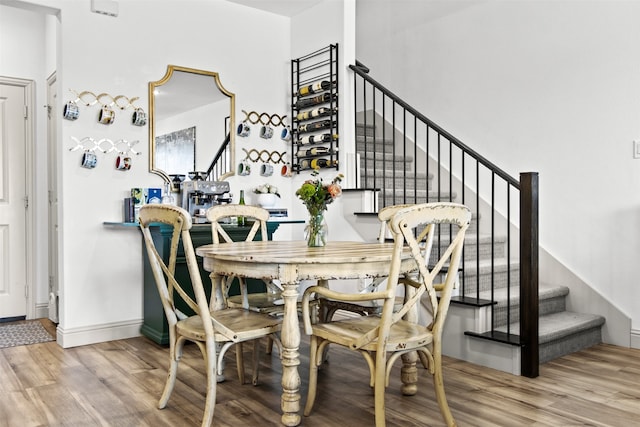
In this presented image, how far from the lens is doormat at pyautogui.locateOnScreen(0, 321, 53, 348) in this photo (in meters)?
3.90

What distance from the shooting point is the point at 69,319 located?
381 cm

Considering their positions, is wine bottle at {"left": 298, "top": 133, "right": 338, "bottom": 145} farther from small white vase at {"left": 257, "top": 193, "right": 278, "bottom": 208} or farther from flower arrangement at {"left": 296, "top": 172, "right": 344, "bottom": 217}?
flower arrangement at {"left": 296, "top": 172, "right": 344, "bottom": 217}

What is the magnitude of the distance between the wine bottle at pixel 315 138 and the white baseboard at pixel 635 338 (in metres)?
2.57

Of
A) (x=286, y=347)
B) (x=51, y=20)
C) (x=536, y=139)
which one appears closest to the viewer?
(x=286, y=347)

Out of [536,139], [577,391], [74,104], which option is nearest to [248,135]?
[74,104]

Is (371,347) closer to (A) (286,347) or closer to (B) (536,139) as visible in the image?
(A) (286,347)

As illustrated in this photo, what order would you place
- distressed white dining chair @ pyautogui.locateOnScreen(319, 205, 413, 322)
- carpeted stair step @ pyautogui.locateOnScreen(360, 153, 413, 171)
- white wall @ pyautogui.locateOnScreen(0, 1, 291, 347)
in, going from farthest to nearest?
carpeted stair step @ pyautogui.locateOnScreen(360, 153, 413, 171) < white wall @ pyautogui.locateOnScreen(0, 1, 291, 347) < distressed white dining chair @ pyautogui.locateOnScreen(319, 205, 413, 322)

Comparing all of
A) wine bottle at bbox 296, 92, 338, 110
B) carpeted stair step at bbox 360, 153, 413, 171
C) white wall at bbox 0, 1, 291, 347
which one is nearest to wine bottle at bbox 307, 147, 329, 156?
wine bottle at bbox 296, 92, 338, 110

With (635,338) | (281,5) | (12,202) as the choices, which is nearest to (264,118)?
(281,5)

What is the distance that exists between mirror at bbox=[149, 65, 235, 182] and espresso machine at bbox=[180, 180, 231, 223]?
17cm

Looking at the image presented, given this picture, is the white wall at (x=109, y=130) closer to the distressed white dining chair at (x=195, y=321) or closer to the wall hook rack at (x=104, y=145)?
the wall hook rack at (x=104, y=145)

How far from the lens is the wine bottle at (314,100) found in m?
4.52

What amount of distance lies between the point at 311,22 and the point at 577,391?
11.5ft

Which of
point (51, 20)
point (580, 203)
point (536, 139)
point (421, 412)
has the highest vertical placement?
point (51, 20)
